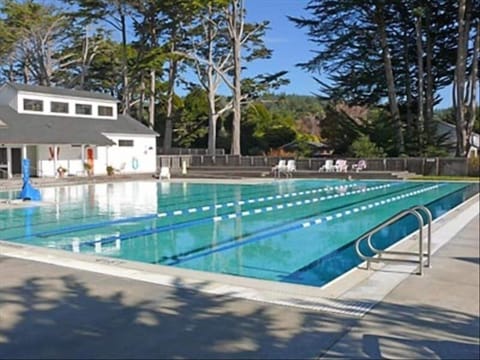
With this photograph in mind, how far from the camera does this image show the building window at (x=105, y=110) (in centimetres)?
3250

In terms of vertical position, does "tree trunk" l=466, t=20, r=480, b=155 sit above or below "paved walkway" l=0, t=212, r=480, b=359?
above

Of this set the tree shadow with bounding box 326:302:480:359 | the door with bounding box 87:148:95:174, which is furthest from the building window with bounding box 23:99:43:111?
the tree shadow with bounding box 326:302:480:359

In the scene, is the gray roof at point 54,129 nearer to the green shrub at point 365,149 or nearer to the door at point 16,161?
the door at point 16,161

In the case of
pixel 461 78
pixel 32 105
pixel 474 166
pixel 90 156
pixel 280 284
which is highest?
pixel 461 78

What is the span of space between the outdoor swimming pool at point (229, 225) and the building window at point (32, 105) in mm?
8545

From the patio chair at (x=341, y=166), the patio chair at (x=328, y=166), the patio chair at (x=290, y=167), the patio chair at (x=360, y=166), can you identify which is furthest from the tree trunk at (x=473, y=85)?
the patio chair at (x=290, y=167)

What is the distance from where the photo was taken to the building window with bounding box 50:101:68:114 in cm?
2978

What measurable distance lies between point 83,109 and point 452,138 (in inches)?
926

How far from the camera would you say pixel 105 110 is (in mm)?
32844

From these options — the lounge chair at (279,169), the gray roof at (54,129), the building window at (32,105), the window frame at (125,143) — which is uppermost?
the building window at (32,105)

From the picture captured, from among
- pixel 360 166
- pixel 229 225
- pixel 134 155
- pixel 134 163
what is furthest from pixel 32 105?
pixel 229 225

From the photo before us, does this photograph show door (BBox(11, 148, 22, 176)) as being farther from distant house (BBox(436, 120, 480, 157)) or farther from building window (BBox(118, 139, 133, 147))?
distant house (BBox(436, 120, 480, 157))

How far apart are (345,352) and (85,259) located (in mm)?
4588

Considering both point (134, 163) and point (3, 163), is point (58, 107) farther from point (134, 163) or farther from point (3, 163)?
point (3, 163)
